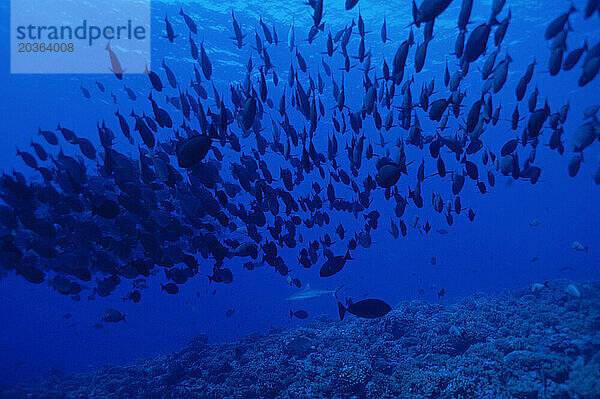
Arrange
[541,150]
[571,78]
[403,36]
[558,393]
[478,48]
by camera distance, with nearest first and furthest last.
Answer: [478,48] → [558,393] → [403,36] → [571,78] → [541,150]

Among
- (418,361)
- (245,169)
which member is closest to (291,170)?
(245,169)

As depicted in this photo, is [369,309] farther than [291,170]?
No

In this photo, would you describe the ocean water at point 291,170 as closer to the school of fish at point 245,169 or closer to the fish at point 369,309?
the school of fish at point 245,169

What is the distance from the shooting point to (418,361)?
9477mm

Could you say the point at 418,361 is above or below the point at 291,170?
below

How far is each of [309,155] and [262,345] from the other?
993 centimetres

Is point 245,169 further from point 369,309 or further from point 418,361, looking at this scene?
point 418,361

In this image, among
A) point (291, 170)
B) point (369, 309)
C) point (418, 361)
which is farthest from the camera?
point (291, 170)

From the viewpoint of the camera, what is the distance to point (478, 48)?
4906 mm

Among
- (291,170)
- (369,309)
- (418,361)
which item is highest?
(291,170)

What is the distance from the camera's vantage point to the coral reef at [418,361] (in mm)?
7461

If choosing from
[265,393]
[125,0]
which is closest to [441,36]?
[125,0]

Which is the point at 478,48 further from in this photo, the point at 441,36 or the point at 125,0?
the point at 441,36

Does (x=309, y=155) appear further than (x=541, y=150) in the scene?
No
